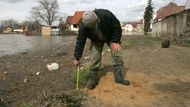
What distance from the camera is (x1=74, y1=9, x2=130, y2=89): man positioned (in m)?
7.54

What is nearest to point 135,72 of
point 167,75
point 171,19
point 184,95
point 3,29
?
point 167,75

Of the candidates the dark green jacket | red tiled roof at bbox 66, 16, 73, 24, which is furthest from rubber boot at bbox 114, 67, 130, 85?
red tiled roof at bbox 66, 16, 73, 24

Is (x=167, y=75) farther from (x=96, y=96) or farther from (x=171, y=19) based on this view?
(x=171, y=19)

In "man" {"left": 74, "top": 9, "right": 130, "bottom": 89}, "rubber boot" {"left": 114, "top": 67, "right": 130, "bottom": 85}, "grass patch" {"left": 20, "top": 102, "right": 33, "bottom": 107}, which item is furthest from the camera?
"rubber boot" {"left": 114, "top": 67, "right": 130, "bottom": 85}

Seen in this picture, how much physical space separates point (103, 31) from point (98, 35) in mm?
145

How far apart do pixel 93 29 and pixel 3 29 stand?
4445 inches

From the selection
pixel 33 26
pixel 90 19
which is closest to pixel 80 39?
pixel 90 19

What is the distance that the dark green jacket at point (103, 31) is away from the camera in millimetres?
7766

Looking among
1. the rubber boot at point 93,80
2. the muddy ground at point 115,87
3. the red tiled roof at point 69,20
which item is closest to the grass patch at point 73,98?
the muddy ground at point 115,87

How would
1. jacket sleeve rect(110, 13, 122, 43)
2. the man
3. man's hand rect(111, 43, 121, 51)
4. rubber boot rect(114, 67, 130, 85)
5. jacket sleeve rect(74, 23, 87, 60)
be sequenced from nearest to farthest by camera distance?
the man < jacket sleeve rect(74, 23, 87, 60) < jacket sleeve rect(110, 13, 122, 43) < man's hand rect(111, 43, 121, 51) < rubber boot rect(114, 67, 130, 85)

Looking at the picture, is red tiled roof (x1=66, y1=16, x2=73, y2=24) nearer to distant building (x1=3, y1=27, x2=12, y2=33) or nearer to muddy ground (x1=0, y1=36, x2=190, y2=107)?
distant building (x1=3, y1=27, x2=12, y2=33)

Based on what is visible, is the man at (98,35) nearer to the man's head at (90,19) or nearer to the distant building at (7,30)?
the man's head at (90,19)

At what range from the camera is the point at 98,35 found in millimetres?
7938

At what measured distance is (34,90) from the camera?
9070 millimetres
